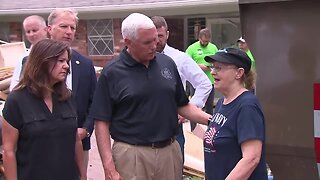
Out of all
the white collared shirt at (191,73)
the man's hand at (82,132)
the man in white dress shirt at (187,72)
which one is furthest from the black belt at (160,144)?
the white collared shirt at (191,73)

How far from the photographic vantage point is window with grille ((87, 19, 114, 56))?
1553cm

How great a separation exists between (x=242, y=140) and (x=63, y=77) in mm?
1200

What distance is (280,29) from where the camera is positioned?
2.77 metres

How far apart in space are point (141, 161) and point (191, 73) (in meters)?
1.69

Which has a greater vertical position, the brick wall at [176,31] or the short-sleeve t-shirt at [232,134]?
the short-sleeve t-shirt at [232,134]

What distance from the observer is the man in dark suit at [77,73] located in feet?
13.5

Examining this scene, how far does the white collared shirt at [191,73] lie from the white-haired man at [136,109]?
138 cm

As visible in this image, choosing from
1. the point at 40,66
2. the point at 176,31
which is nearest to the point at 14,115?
the point at 40,66

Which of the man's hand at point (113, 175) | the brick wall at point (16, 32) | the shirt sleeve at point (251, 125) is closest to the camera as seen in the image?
the shirt sleeve at point (251, 125)

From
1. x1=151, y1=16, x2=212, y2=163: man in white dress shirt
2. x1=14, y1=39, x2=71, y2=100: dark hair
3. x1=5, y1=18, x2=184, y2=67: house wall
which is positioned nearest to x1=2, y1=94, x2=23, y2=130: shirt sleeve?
x1=14, y1=39, x2=71, y2=100: dark hair

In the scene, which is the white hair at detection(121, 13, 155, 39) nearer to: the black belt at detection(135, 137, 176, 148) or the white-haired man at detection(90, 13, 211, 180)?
the white-haired man at detection(90, 13, 211, 180)

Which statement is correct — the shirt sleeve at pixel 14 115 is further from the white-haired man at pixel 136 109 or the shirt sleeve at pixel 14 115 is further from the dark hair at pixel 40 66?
the white-haired man at pixel 136 109

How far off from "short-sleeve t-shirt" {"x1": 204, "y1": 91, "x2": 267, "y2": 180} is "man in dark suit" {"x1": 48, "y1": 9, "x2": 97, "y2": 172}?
1.29 meters

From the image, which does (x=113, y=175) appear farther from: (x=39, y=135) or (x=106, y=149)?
(x=39, y=135)
